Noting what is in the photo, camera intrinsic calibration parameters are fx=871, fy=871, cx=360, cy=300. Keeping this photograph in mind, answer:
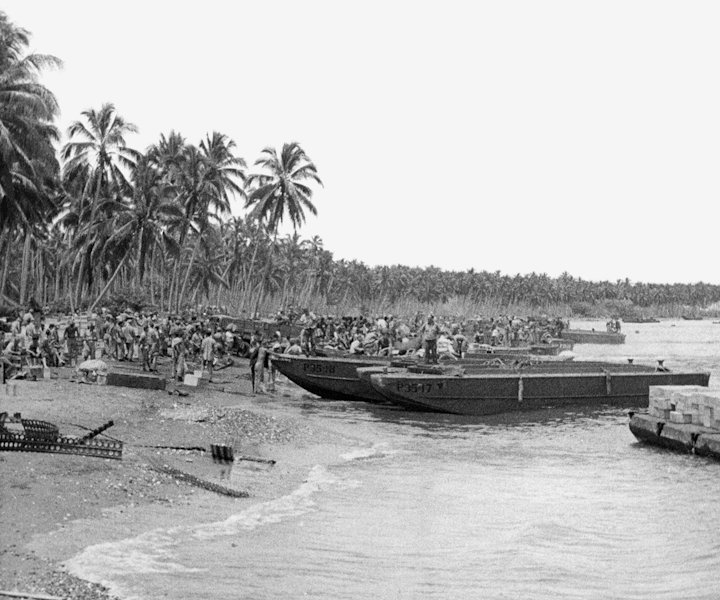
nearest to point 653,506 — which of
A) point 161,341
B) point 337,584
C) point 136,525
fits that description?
point 337,584

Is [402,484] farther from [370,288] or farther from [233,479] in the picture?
[370,288]

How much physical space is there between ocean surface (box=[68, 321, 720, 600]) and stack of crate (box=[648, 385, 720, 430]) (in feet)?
3.46

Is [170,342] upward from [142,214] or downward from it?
downward

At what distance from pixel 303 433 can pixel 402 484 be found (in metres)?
5.53

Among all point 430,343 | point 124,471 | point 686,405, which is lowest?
point 124,471

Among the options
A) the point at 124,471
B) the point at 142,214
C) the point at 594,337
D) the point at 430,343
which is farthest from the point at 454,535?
the point at 594,337

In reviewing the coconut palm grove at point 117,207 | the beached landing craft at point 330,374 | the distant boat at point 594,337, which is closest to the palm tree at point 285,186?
the coconut palm grove at point 117,207

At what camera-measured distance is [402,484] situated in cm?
1580

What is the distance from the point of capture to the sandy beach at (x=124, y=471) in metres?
9.70

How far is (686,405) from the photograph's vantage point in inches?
818

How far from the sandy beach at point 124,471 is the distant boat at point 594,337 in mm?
81100

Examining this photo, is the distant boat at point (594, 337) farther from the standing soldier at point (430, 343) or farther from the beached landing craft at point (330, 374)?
the standing soldier at point (430, 343)

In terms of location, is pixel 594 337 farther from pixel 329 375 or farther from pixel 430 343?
pixel 430 343

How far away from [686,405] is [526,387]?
7.71m
